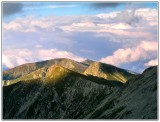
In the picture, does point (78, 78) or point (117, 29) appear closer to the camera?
point (117, 29)

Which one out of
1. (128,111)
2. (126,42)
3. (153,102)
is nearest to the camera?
(153,102)

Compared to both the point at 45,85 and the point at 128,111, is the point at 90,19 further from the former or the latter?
the point at 45,85

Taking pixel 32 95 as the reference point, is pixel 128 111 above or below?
above

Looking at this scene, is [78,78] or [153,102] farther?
[78,78]

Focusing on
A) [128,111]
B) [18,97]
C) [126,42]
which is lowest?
[18,97]

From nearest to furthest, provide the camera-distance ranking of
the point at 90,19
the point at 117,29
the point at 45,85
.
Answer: the point at 90,19 < the point at 117,29 < the point at 45,85

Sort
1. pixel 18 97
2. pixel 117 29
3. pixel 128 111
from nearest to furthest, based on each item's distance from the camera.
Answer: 1. pixel 128 111
2. pixel 117 29
3. pixel 18 97

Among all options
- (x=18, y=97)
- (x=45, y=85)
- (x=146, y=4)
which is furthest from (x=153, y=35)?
(x=18, y=97)

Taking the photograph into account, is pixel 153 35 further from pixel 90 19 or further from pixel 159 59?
pixel 90 19

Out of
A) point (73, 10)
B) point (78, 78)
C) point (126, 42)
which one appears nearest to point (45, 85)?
point (78, 78)
